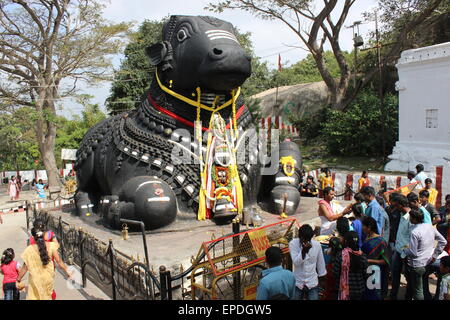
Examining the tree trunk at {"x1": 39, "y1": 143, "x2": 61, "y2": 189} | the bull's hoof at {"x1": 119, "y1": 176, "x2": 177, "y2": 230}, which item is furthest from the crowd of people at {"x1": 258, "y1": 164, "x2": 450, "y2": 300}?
the tree trunk at {"x1": 39, "y1": 143, "x2": 61, "y2": 189}

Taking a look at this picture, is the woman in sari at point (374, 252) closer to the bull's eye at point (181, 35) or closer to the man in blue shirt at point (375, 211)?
the man in blue shirt at point (375, 211)

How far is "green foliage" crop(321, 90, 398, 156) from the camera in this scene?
16844mm

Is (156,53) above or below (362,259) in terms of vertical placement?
above

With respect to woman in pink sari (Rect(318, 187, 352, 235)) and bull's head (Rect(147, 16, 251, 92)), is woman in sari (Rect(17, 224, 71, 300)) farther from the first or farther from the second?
woman in pink sari (Rect(318, 187, 352, 235))

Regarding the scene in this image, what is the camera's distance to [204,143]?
233 inches

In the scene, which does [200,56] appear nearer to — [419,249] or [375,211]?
[375,211]

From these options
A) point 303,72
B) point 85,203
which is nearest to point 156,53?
point 85,203

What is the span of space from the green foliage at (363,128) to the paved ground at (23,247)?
13320 millimetres

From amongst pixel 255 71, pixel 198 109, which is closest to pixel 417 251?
pixel 198 109

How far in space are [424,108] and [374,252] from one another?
1178cm

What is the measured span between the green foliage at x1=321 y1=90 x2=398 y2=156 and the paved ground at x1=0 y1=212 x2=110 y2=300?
1332 centimetres

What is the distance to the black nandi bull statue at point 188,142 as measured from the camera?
5.29 metres

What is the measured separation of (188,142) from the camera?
585 cm
